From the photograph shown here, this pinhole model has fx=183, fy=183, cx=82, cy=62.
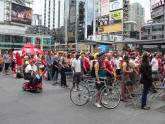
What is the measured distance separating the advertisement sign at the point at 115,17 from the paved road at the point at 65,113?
53.5m

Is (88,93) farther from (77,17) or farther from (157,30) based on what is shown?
(77,17)

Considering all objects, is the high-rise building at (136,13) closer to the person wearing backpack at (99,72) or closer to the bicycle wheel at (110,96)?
the person wearing backpack at (99,72)

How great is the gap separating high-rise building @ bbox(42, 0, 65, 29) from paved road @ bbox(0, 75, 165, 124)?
118 meters

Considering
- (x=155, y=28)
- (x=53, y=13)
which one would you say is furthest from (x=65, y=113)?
(x=53, y=13)

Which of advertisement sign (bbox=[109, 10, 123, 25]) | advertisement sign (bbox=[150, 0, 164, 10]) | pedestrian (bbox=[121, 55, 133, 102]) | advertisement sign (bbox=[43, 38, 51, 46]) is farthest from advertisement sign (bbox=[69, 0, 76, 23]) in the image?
pedestrian (bbox=[121, 55, 133, 102])

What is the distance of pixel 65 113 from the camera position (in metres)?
5.62

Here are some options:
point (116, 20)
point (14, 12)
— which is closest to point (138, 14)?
point (116, 20)

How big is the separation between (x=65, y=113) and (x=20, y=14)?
58.7 meters

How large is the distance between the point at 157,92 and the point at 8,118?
209 inches

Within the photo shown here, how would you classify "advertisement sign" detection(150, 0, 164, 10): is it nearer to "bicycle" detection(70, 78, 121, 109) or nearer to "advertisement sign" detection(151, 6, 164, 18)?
"advertisement sign" detection(151, 6, 164, 18)

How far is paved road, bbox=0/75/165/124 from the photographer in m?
4.97

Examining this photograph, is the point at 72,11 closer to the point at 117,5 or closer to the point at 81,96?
the point at 117,5

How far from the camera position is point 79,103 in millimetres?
6539

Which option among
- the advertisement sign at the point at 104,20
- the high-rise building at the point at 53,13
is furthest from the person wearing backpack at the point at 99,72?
the high-rise building at the point at 53,13
